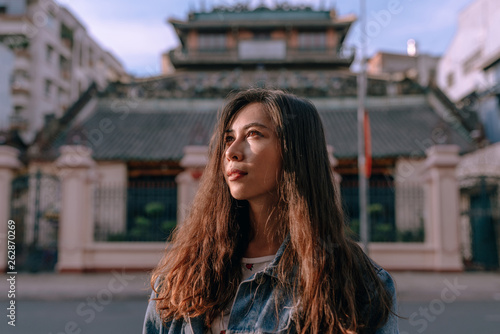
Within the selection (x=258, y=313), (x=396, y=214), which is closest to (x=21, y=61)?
(x=396, y=214)

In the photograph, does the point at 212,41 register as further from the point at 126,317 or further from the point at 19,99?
the point at 126,317

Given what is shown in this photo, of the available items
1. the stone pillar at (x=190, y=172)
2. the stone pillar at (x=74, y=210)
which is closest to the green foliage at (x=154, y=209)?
the stone pillar at (x=190, y=172)

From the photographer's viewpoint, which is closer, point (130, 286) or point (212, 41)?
point (130, 286)

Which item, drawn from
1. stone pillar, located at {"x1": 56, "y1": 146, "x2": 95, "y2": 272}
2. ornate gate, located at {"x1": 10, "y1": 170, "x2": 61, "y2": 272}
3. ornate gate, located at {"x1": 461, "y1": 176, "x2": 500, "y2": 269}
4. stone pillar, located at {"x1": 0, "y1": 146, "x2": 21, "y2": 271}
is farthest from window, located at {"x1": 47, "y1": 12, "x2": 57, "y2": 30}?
ornate gate, located at {"x1": 461, "y1": 176, "x2": 500, "y2": 269}

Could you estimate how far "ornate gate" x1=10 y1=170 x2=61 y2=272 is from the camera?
12.7m

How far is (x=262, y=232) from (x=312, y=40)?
902 inches

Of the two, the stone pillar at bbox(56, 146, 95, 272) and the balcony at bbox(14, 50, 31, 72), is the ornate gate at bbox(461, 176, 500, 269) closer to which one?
the stone pillar at bbox(56, 146, 95, 272)

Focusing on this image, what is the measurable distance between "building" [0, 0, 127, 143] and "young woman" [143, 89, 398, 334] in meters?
25.5

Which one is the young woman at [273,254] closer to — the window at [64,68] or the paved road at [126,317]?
the paved road at [126,317]

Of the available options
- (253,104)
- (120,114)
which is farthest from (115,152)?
(253,104)

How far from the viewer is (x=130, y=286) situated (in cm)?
1038

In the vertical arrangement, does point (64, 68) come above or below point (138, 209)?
above

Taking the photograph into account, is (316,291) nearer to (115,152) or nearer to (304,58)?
(115,152)

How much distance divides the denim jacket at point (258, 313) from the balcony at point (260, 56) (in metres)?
21.0
